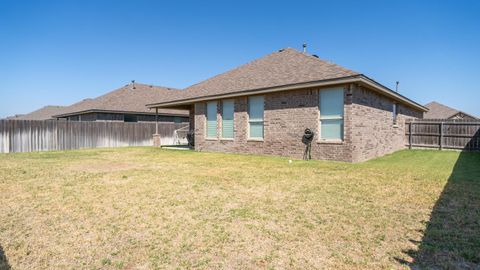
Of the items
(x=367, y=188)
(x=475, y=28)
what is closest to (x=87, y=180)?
(x=367, y=188)

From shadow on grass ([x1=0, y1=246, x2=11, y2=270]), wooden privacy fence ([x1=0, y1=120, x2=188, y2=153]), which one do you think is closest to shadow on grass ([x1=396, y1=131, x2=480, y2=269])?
shadow on grass ([x1=0, y1=246, x2=11, y2=270])

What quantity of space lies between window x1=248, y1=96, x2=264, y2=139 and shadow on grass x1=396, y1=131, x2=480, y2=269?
8125mm

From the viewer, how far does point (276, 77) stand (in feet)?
42.0

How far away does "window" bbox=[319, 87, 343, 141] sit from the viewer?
33.7ft

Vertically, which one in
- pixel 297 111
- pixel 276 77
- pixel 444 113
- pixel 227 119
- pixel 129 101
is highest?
pixel 129 101

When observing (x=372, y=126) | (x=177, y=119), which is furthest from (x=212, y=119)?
(x=177, y=119)

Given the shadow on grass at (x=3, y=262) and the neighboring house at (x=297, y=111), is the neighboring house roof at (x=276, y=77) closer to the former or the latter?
the neighboring house at (x=297, y=111)

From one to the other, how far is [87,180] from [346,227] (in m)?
6.31

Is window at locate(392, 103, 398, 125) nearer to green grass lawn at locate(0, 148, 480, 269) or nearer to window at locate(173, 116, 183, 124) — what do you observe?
green grass lawn at locate(0, 148, 480, 269)

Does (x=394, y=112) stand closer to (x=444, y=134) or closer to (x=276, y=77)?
(x=444, y=134)

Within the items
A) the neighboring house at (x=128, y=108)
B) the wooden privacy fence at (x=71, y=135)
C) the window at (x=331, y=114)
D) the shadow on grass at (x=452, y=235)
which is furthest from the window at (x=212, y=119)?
the shadow on grass at (x=452, y=235)

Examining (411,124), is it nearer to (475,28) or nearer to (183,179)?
(475,28)

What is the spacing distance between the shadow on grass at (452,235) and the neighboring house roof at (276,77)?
18.0ft

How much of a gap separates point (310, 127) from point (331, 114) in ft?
3.14
